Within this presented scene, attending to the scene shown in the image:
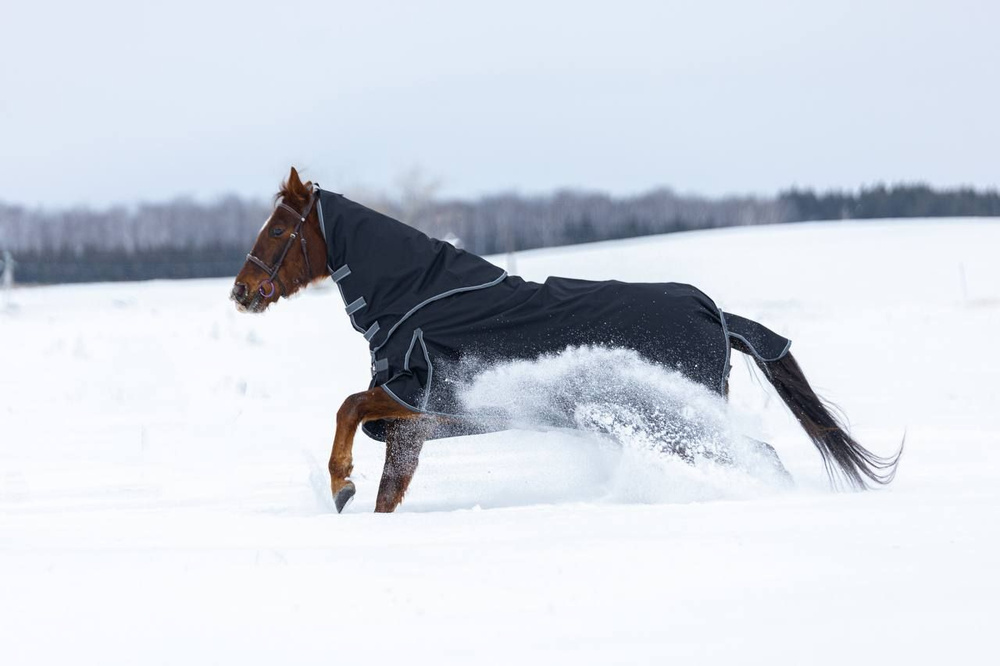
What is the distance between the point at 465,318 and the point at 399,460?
0.77 m

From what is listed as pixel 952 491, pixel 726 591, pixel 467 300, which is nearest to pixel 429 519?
pixel 467 300

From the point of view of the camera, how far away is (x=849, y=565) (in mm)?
3100

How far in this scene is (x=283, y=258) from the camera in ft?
17.5

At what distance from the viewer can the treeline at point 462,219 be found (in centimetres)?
5384

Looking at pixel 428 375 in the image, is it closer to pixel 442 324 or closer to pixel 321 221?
pixel 442 324

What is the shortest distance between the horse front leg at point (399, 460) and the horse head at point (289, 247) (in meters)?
0.94

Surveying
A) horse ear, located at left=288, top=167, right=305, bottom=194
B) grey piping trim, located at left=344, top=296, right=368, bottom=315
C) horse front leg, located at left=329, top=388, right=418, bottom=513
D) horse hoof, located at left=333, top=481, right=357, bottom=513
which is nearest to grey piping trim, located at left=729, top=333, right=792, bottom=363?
horse front leg, located at left=329, top=388, right=418, bottom=513

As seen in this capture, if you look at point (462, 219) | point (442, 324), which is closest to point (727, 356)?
point (442, 324)

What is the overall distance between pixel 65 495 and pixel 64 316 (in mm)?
14260

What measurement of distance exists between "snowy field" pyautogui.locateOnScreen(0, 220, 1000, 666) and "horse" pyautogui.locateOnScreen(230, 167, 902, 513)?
0.27 metres

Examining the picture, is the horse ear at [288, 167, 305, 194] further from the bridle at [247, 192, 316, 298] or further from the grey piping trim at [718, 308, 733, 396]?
the grey piping trim at [718, 308, 733, 396]

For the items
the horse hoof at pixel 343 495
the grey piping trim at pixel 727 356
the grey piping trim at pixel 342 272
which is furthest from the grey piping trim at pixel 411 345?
the grey piping trim at pixel 727 356

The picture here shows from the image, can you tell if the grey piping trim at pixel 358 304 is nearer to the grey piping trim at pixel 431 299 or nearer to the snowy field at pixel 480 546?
the grey piping trim at pixel 431 299

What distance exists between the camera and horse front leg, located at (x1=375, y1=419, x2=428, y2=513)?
5016 mm
